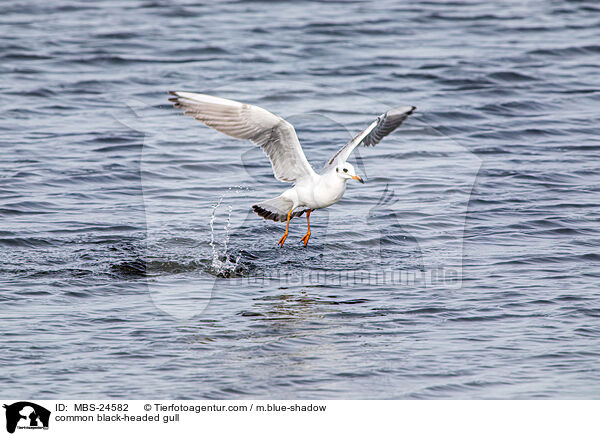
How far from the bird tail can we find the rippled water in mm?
430

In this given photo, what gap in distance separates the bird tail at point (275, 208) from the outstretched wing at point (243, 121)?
2.03 ft

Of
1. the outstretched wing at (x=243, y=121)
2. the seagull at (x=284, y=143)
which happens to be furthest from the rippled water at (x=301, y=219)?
the outstretched wing at (x=243, y=121)

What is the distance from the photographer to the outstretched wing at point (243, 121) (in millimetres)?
7750

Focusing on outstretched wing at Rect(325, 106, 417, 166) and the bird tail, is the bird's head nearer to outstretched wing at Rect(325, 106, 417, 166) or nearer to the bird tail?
outstretched wing at Rect(325, 106, 417, 166)
